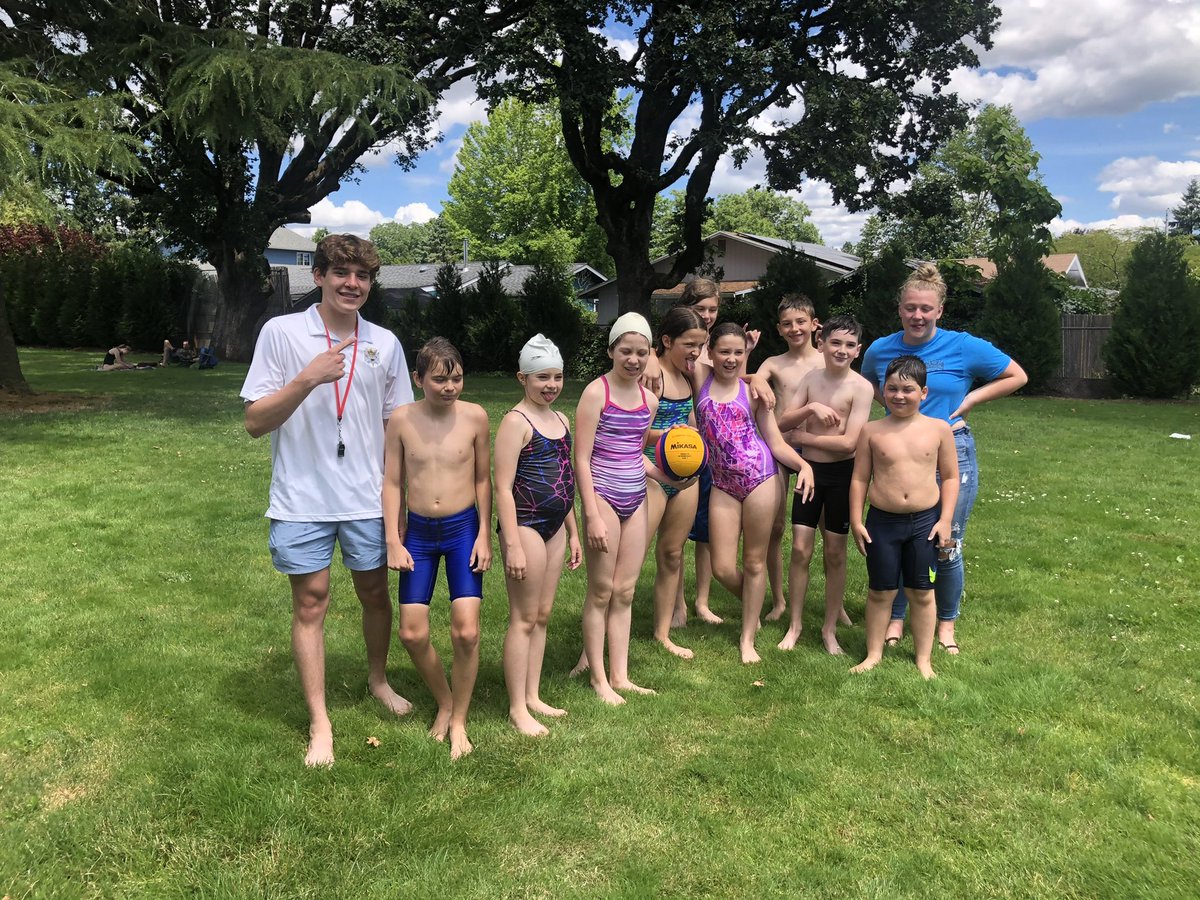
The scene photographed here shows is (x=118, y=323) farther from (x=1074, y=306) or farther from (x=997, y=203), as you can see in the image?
(x=997, y=203)

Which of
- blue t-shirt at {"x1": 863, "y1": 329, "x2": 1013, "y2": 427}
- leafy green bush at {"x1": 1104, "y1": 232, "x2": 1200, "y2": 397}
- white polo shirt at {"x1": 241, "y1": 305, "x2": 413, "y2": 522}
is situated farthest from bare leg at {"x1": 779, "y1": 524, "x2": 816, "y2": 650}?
leafy green bush at {"x1": 1104, "y1": 232, "x2": 1200, "y2": 397}

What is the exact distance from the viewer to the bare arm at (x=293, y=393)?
2.97 metres

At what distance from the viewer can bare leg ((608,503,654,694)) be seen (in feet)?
13.0

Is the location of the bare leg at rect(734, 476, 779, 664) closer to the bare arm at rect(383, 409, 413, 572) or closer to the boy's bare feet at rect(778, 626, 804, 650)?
the boy's bare feet at rect(778, 626, 804, 650)

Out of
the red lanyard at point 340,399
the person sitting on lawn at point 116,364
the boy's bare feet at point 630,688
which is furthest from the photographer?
the person sitting on lawn at point 116,364

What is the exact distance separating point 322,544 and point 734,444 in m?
2.17

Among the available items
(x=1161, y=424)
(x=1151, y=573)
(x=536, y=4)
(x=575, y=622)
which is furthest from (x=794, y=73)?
(x=575, y=622)

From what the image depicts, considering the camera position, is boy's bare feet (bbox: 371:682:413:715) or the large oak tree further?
the large oak tree

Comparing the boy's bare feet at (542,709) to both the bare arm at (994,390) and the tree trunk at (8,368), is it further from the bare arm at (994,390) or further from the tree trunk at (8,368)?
the tree trunk at (8,368)

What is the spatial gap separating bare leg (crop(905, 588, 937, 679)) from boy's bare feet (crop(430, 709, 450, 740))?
2368 millimetres

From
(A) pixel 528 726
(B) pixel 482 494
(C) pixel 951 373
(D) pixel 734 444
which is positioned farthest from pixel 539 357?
(C) pixel 951 373

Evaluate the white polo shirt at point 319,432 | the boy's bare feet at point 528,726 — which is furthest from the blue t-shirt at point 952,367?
the white polo shirt at point 319,432

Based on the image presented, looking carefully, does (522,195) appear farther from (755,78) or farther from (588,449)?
(588,449)

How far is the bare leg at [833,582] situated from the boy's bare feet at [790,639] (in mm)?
152
